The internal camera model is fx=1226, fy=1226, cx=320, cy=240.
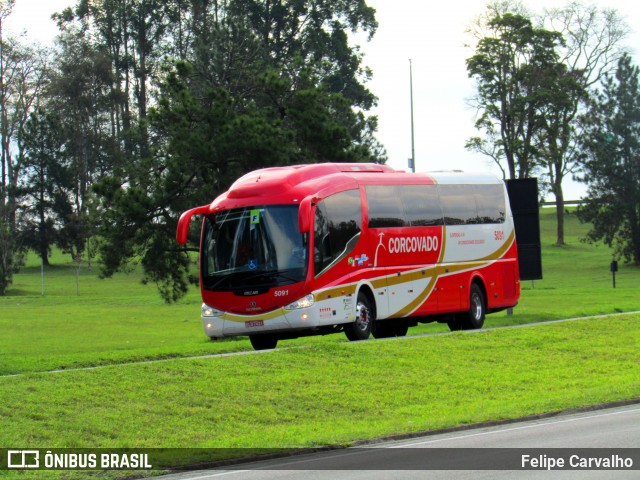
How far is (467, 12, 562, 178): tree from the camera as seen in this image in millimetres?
85750

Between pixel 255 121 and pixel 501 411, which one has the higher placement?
pixel 255 121

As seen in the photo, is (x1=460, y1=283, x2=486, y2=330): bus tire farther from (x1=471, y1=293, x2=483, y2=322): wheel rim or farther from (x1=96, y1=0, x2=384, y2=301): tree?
(x1=96, y1=0, x2=384, y2=301): tree

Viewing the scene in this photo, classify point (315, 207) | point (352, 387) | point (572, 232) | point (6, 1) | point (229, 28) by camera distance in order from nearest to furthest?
point (352, 387)
point (315, 207)
point (229, 28)
point (6, 1)
point (572, 232)

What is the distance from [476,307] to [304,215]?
8.45 m

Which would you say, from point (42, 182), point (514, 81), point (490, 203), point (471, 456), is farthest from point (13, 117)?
point (471, 456)

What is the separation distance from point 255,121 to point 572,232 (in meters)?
82.3

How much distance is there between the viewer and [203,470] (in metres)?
13.2

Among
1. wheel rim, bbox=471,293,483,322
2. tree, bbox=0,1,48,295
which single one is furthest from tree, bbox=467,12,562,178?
wheel rim, bbox=471,293,483,322

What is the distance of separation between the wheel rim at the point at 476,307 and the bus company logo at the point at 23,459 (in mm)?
18769

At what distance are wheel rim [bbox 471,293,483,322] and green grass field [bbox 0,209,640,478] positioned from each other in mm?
1789

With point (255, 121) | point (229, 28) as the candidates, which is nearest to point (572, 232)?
point (229, 28)

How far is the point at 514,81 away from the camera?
8656cm

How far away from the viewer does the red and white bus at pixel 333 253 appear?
25594mm

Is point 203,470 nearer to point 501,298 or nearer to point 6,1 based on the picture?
point 501,298
